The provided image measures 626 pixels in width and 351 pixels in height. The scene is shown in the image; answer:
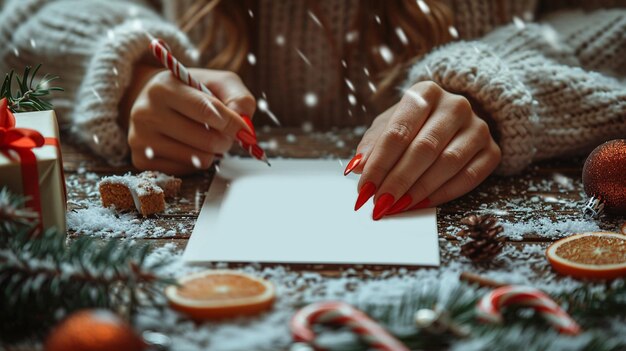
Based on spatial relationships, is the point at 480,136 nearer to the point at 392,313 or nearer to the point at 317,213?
the point at 317,213

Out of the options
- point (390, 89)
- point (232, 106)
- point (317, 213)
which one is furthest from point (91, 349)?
point (390, 89)

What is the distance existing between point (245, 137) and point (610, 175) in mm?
516

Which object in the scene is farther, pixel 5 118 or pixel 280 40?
pixel 280 40

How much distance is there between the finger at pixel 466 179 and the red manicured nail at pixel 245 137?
271mm

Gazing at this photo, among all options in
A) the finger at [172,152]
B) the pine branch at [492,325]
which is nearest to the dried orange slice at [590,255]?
the pine branch at [492,325]

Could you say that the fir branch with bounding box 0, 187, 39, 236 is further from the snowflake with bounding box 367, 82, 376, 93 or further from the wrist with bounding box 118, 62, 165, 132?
the snowflake with bounding box 367, 82, 376, 93

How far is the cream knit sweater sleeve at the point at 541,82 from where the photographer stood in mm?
1049

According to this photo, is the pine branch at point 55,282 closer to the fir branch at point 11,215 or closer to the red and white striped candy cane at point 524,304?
the fir branch at point 11,215

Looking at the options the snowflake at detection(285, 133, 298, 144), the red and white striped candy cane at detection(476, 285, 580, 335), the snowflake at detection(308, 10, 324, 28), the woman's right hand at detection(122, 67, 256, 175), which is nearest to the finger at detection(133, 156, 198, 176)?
the woman's right hand at detection(122, 67, 256, 175)

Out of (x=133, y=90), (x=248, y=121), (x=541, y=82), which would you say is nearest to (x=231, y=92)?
(x=248, y=121)

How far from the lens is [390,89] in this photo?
1365 millimetres

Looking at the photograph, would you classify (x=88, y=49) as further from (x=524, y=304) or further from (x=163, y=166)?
(x=524, y=304)

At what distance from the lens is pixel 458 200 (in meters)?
0.98

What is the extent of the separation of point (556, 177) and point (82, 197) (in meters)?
0.73
